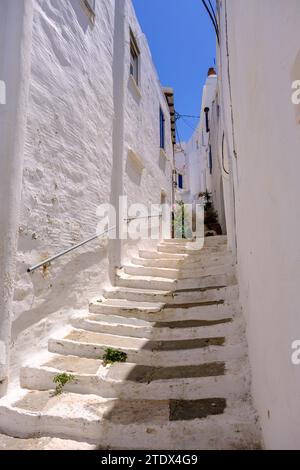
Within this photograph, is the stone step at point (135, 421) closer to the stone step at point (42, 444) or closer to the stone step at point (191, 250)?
the stone step at point (42, 444)

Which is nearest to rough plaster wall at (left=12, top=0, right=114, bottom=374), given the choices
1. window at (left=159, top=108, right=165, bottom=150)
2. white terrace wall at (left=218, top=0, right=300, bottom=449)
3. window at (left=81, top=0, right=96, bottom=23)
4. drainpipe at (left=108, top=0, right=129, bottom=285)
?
window at (left=81, top=0, right=96, bottom=23)

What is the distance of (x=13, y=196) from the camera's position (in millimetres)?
3135

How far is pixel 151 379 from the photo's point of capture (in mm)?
2953

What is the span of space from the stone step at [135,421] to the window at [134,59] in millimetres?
6788

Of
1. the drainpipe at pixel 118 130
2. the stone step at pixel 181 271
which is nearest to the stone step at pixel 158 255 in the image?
the stone step at pixel 181 271

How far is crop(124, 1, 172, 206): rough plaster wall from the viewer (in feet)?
21.3

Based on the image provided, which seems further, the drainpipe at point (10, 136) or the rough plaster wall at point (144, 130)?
the rough plaster wall at point (144, 130)


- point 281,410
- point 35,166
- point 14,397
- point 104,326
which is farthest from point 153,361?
point 35,166

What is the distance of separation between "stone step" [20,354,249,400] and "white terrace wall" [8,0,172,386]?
0.40m

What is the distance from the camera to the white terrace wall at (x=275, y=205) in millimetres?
1283

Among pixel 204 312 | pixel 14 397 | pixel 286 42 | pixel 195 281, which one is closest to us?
pixel 286 42

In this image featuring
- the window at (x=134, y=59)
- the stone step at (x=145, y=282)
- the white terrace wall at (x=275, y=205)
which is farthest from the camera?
the window at (x=134, y=59)
